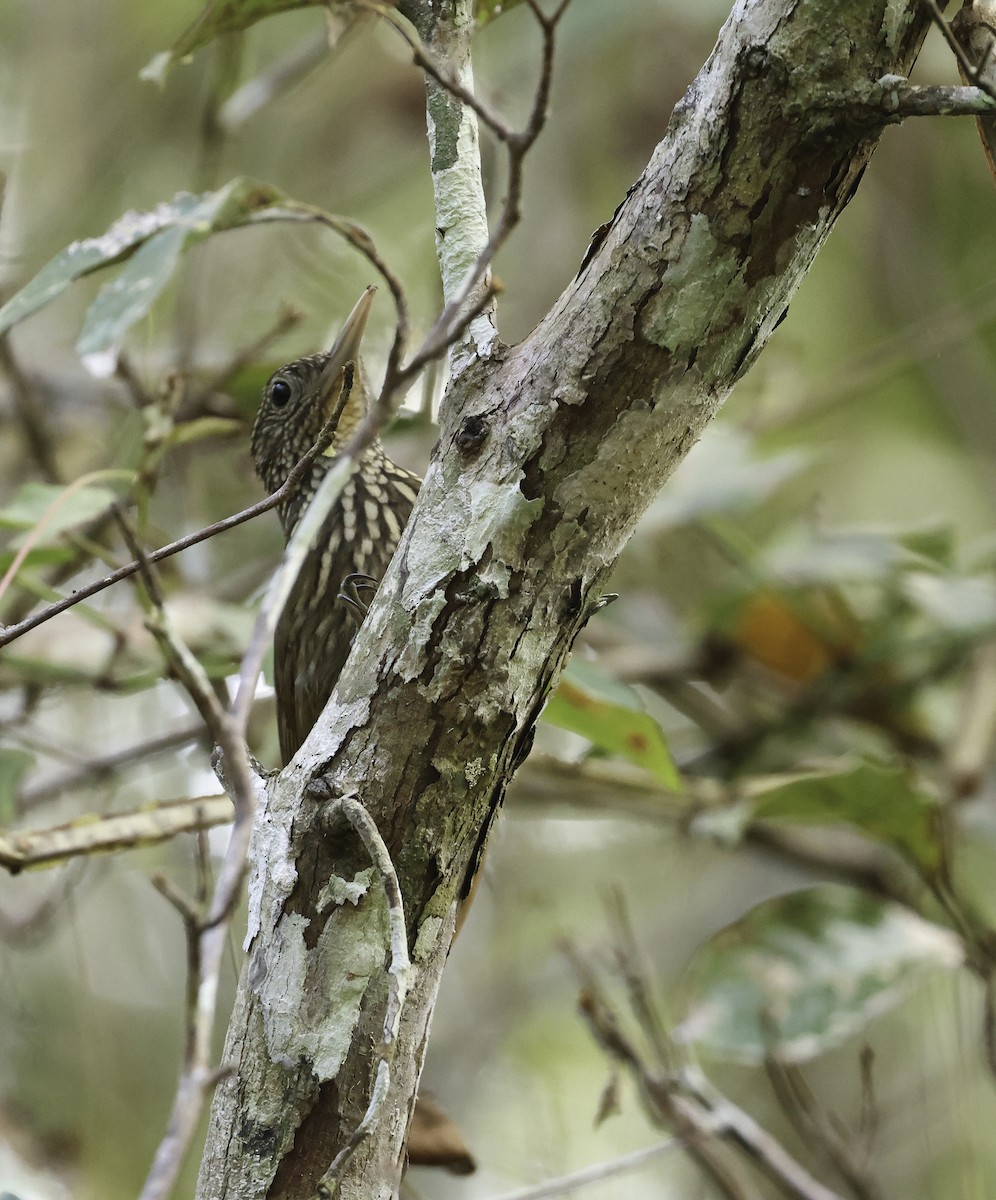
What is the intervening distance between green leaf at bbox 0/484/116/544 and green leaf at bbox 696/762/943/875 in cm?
133

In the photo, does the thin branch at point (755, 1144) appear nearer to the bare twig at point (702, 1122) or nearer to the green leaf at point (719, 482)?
the bare twig at point (702, 1122)

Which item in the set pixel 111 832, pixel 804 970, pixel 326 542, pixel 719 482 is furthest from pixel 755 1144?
pixel 719 482

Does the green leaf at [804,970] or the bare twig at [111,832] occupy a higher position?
the bare twig at [111,832]

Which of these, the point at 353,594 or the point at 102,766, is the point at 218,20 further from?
the point at 102,766

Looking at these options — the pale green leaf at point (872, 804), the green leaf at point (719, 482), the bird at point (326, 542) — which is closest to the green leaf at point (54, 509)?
the bird at point (326, 542)

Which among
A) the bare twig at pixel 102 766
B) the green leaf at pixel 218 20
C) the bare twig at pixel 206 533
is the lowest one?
the bare twig at pixel 206 533

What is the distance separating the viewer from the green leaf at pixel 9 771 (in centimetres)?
215

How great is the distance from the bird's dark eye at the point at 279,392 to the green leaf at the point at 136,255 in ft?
3.19

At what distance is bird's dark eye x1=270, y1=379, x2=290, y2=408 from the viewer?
2594 mm

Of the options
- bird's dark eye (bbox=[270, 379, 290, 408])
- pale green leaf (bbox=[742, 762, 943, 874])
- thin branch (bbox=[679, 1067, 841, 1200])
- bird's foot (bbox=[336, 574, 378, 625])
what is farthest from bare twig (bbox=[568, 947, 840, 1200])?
bird's dark eye (bbox=[270, 379, 290, 408])

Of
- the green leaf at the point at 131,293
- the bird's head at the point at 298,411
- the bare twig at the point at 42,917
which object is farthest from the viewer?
the bare twig at the point at 42,917

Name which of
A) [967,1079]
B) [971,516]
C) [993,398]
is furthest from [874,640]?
[971,516]

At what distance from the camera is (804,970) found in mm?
2541

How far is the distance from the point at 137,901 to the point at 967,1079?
2804 mm
